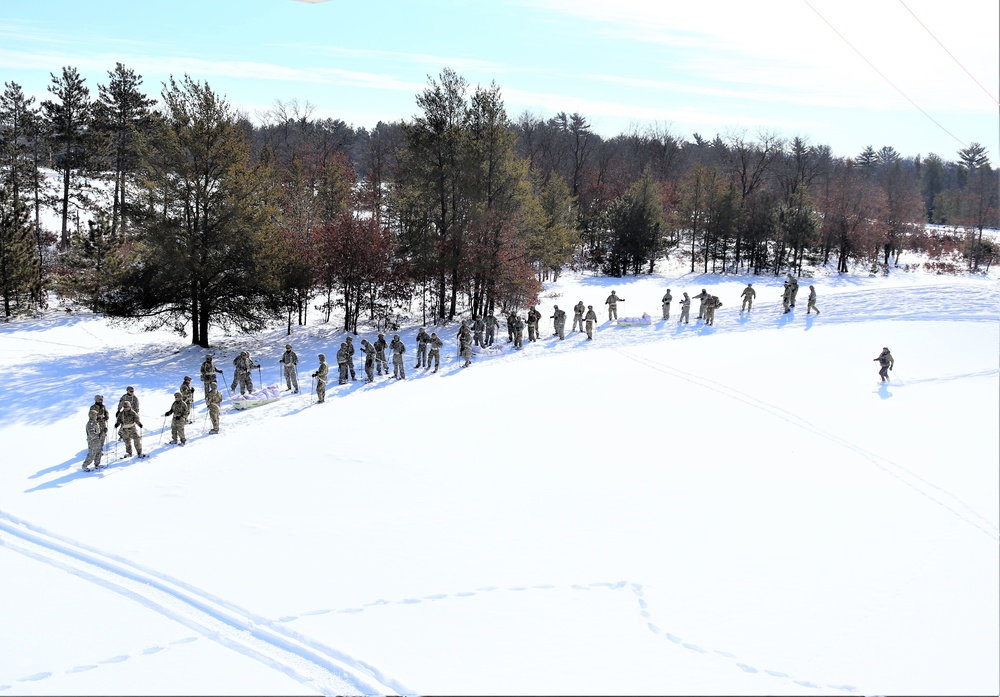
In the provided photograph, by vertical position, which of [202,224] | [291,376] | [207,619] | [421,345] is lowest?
[207,619]

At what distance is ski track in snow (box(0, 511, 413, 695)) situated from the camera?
7.75m

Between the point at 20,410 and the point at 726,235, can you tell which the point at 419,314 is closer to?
the point at 20,410

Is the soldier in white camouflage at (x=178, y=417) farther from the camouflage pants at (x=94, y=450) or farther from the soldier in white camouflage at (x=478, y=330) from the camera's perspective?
the soldier in white camouflage at (x=478, y=330)

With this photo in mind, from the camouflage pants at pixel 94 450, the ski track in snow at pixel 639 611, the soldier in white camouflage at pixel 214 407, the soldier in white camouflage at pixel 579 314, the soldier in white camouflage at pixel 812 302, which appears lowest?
the ski track in snow at pixel 639 611

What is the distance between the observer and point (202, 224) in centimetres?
2597

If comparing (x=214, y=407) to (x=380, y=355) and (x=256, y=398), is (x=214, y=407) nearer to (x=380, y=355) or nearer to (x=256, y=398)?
(x=256, y=398)

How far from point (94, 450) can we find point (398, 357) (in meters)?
8.89

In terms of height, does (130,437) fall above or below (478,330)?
below

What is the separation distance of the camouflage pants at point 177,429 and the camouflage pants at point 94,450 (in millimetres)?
1650

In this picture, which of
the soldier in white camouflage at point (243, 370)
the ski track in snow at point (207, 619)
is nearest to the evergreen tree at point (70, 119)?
the soldier in white camouflage at point (243, 370)

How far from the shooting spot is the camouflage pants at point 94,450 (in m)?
14.1

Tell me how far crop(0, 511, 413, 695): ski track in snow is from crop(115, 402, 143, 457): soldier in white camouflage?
356 cm

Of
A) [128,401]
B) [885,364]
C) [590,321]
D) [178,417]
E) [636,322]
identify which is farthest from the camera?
[636,322]

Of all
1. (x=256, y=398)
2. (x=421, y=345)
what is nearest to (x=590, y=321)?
(x=421, y=345)
